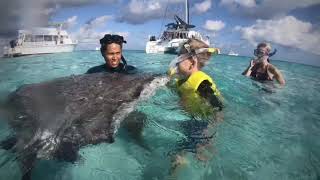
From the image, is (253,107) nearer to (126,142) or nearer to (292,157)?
(292,157)

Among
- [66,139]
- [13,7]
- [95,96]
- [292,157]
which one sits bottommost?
[292,157]

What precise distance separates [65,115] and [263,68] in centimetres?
692

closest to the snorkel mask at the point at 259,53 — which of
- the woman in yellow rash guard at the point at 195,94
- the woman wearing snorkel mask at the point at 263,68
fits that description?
the woman wearing snorkel mask at the point at 263,68

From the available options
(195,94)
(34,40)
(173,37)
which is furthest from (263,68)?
(34,40)

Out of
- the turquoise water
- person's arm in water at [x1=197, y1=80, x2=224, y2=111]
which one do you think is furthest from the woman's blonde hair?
the turquoise water

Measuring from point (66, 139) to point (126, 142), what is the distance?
1011 millimetres

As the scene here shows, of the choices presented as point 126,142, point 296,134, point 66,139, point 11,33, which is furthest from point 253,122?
point 11,33

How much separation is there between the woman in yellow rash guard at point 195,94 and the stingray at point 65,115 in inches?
40.3

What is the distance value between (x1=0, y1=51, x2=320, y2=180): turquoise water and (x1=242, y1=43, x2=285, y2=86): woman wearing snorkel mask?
1942 mm

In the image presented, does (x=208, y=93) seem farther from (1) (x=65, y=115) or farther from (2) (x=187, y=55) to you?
(1) (x=65, y=115)

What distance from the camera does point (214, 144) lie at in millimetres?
3932

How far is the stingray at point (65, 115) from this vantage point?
8.55ft

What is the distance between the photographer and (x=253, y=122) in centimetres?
496

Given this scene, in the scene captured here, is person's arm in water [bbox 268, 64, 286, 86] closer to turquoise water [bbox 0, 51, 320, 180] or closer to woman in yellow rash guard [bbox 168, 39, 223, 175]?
turquoise water [bbox 0, 51, 320, 180]
